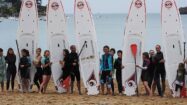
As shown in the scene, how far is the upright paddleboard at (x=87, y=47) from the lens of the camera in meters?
13.6

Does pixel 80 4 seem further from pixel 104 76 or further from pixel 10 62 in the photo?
pixel 10 62

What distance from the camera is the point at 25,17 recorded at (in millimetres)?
14234

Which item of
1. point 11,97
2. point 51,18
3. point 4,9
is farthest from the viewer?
point 4,9

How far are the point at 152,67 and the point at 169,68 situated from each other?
0.71 m

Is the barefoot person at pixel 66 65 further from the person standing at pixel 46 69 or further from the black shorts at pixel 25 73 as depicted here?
the black shorts at pixel 25 73

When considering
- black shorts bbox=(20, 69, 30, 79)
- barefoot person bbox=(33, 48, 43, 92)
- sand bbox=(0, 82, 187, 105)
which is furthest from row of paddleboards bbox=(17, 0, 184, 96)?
sand bbox=(0, 82, 187, 105)

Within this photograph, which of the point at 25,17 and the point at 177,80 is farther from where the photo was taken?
the point at 25,17

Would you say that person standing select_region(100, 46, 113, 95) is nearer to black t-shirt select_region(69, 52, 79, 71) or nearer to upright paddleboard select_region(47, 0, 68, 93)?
black t-shirt select_region(69, 52, 79, 71)

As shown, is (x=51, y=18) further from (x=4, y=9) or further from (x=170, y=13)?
(x=4, y=9)

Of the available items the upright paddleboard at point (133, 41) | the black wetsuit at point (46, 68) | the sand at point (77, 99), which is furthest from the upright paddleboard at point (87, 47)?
the black wetsuit at point (46, 68)

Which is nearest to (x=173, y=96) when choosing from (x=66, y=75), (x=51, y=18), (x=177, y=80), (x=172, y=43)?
(x=177, y=80)

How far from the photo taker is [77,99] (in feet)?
39.7

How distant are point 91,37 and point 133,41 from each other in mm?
1102

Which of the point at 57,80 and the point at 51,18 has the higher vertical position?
the point at 51,18
